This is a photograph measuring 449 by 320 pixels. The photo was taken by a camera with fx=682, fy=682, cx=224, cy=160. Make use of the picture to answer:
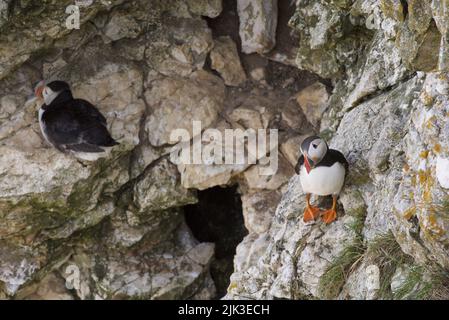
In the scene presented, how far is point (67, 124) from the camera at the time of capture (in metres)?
6.81

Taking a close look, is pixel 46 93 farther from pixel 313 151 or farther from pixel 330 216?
pixel 330 216

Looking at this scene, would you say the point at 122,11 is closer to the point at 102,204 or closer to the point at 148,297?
the point at 102,204

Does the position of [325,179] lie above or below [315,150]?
below

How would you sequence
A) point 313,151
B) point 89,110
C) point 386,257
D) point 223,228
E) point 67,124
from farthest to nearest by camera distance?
point 223,228, point 89,110, point 67,124, point 313,151, point 386,257

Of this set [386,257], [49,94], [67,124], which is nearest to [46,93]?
[49,94]

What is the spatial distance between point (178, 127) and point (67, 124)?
4.07 ft

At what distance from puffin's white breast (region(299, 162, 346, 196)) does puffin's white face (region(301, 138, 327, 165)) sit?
0.27 ft

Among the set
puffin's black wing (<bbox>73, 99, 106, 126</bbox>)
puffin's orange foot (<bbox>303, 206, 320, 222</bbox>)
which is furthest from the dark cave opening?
puffin's orange foot (<bbox>303, 206, 320, 222</bbox>)

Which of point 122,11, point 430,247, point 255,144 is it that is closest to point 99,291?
point 255,144

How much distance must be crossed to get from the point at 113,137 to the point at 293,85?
2.06 metres

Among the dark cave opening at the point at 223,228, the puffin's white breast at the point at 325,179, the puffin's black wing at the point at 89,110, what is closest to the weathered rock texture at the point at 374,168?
the puffin's white breast at the point at 325,179

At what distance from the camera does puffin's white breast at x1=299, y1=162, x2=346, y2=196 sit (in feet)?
16.4

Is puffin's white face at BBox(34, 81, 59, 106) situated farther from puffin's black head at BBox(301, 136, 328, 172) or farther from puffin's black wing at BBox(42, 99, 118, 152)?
puffin's black head at BBox(301, 136, 328, 172)

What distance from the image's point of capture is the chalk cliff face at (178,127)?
18.5ft
